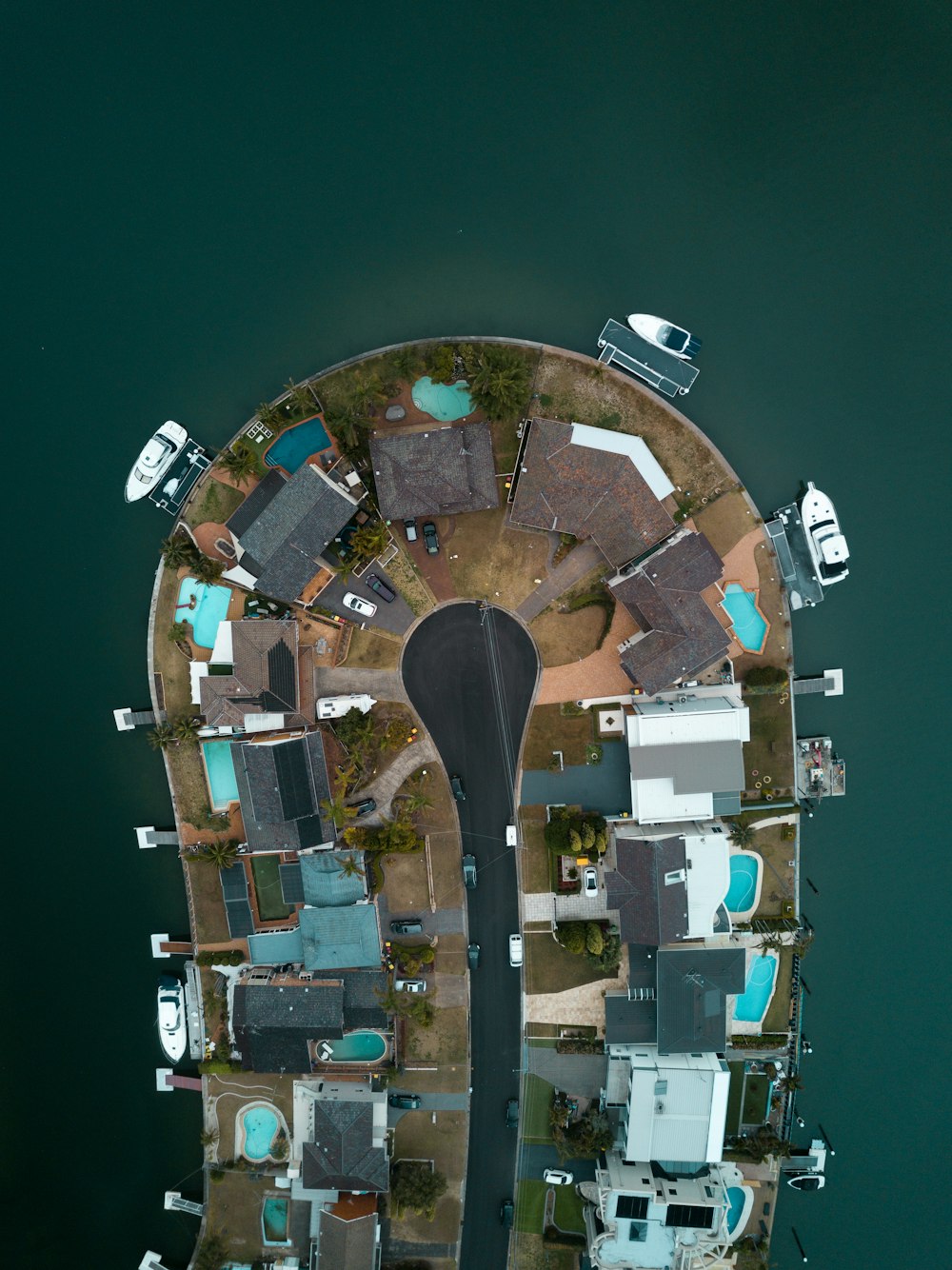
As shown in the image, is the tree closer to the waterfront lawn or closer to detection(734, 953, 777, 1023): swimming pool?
the waterfront lawn

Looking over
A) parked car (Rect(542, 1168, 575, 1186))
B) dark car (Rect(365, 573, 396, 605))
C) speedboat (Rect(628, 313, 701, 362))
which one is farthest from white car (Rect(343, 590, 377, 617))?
parked car (Rect(542, 1168, 575, 1186))

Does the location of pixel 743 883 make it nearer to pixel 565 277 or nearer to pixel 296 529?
pixel 296 529

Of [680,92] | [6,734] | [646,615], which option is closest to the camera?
[646,615]

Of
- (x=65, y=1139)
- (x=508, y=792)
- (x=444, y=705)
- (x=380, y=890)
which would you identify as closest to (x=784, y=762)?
A: (x=508, y=792)

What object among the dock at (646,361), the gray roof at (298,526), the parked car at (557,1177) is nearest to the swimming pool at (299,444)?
the gray roof at (298,526)

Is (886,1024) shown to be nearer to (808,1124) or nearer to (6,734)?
(808,1124)

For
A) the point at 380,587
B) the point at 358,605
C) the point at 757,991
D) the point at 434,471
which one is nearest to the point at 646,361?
the point at 434,471

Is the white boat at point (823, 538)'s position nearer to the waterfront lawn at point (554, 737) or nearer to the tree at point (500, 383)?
the waterfront lawn at point (554, 737)
